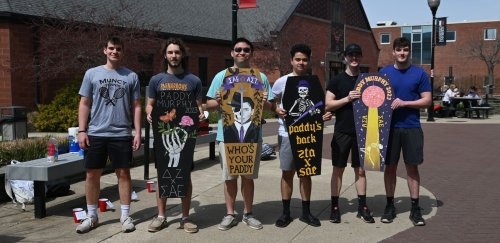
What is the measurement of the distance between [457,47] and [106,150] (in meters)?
66.1

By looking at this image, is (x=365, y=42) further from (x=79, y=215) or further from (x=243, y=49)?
(x=79, y=215)

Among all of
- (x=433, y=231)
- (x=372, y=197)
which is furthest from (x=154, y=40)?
(x=433, y=231)

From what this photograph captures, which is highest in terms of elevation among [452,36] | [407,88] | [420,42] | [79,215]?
[452,36]

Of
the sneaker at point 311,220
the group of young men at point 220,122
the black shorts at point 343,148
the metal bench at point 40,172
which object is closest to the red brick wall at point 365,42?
the group of young men at point 220,122

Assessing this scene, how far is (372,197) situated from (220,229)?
8.40 ft

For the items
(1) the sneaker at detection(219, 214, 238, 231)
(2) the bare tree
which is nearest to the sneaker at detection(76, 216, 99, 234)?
(1) the sneaker at detection(219, 214, 238, 231)

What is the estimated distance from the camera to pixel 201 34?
2688 cm

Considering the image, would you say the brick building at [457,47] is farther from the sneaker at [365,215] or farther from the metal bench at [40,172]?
the metal bench at [40,172]

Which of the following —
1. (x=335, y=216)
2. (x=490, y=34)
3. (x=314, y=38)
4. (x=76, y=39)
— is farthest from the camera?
(x=490, y=34)

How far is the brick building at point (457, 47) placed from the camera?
59594 millimetres

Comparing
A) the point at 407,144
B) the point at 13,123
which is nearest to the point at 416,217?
the point at 407,144

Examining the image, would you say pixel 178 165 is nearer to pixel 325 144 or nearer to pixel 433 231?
pixel 433 231

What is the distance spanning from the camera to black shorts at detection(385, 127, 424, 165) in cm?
548

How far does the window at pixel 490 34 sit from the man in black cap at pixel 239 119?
211ft
